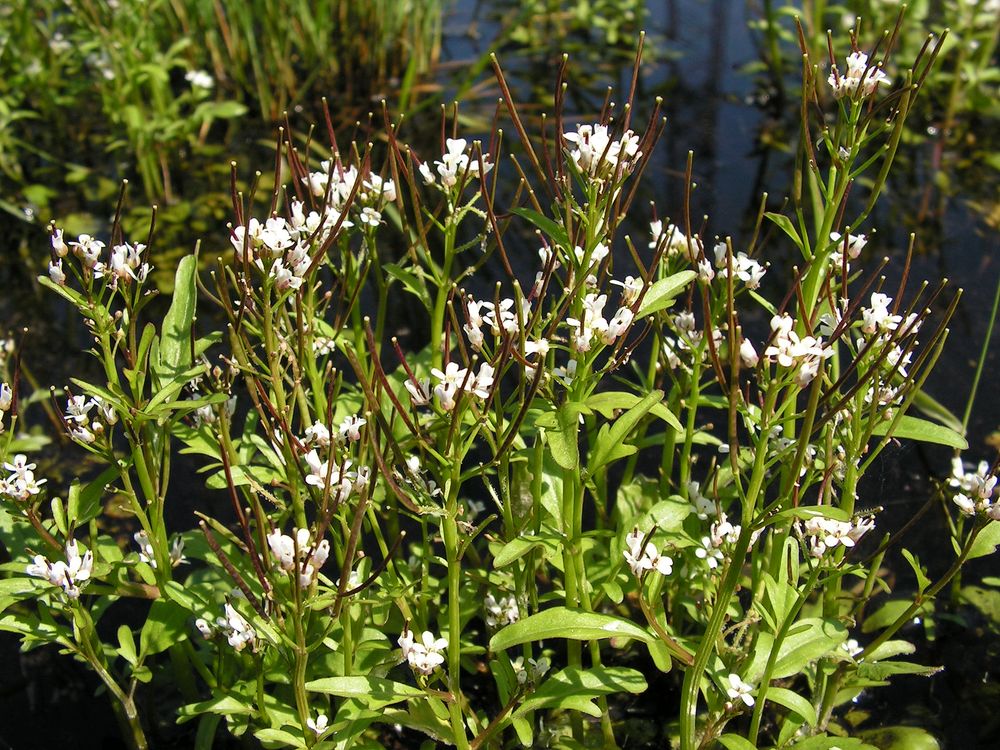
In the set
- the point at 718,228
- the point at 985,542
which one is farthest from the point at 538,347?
the point at 718,228

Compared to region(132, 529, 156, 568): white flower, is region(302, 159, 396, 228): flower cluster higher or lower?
higher

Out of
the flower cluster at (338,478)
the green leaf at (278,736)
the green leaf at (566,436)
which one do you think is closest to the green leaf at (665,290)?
the green leaf at (566,436)

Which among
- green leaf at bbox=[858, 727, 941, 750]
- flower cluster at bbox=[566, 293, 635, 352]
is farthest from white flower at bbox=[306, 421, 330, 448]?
green leaf at bbox=[858, 727, 941, 750]

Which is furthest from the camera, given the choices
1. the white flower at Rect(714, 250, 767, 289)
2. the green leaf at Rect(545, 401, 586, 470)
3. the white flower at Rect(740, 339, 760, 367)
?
the white flower at Rect(714, 250, 767, 289)

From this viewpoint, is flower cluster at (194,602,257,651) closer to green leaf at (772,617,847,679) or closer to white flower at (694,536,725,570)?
white flower at (694,536,725,570)

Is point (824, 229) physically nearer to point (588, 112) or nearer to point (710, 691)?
point (710, 691)

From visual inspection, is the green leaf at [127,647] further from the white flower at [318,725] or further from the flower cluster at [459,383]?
the flower cluster at [459,383]
